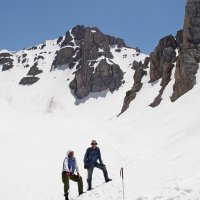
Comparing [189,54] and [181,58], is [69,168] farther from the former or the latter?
[189,54]

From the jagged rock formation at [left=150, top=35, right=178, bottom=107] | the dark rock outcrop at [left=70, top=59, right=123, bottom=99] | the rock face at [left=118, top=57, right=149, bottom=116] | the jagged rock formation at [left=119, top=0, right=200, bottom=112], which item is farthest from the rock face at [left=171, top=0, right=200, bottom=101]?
the dark rock outcrop at [left=70, top=59, right=123, bottom=99]

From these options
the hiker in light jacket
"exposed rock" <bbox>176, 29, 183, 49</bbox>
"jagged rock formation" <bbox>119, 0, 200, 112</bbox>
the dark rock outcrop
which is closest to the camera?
the hiker in light jacket

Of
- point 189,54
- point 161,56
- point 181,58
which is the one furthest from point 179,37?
point 181,58

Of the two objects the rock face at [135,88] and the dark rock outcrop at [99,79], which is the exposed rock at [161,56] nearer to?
the rock face at [135,88]

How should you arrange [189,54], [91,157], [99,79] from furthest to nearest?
[99,79], [189,54], [91,157]

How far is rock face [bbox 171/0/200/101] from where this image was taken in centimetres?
6643

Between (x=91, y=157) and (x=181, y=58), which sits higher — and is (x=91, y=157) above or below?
below

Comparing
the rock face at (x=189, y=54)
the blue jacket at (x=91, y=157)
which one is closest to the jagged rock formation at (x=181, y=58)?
the rock face at (x=189, y=54)

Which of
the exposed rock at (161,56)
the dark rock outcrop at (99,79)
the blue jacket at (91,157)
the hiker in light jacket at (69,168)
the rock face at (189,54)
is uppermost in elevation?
the dark rock outcrop at (99,79)

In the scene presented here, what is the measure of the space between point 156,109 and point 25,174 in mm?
50512

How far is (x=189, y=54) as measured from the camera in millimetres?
70938

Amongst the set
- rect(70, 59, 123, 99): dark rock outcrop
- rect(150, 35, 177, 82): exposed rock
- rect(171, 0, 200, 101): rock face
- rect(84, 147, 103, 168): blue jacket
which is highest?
rect(70, 59, 123, 99): dark rock outcrop

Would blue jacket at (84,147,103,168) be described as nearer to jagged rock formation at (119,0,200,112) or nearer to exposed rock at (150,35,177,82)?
jagged rock formation at (119,0,200,112)

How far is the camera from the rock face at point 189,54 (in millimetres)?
66425
